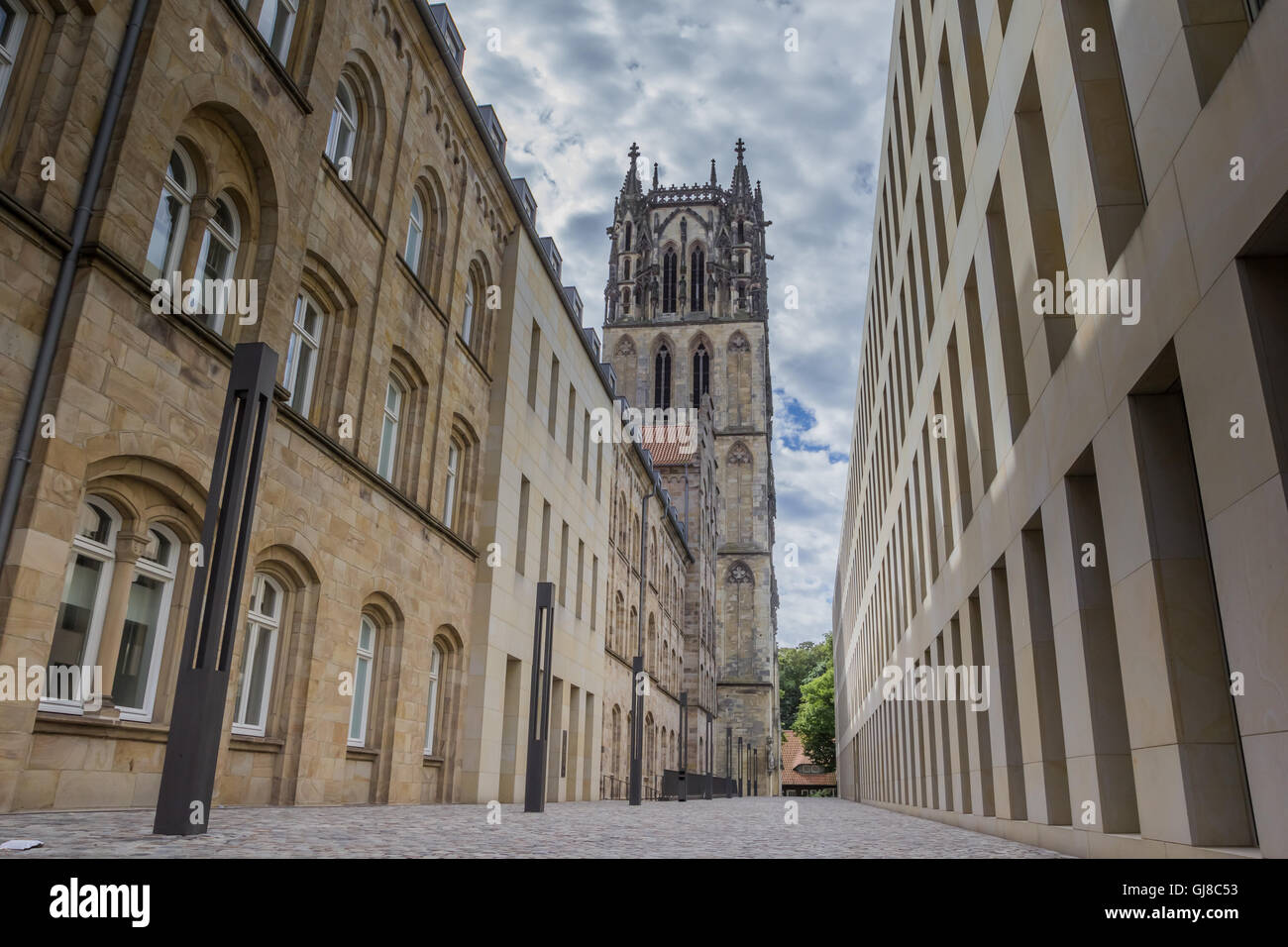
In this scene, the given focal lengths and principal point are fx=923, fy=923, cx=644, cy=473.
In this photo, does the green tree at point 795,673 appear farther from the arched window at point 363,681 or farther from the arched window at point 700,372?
the arched window at point 363,681

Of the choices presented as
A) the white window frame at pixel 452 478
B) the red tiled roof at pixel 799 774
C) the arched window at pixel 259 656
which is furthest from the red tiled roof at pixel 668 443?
the arched window at pixel 259 656

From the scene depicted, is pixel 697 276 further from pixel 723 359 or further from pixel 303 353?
pixel 303 353

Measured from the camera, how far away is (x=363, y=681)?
15883 mm

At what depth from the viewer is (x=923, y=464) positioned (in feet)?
67.4

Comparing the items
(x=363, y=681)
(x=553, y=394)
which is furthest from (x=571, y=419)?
(x=363, y=681)

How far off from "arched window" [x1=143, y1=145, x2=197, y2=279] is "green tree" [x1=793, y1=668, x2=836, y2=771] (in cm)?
8938

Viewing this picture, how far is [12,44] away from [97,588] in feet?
17.5

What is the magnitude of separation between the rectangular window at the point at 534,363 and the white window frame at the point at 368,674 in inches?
370

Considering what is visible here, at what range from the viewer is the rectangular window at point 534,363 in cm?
2442

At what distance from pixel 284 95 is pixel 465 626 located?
1106 centimetres

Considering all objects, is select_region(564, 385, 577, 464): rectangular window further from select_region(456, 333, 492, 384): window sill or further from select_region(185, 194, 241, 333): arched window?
select_region(185, 194, 241, 333): arched window

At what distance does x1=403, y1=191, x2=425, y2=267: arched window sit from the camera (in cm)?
1828

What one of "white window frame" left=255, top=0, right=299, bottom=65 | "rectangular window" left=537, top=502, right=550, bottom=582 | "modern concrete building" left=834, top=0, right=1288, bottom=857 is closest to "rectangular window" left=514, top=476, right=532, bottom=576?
"rectangular window" left=537, top=502, right=550, bottom=582
